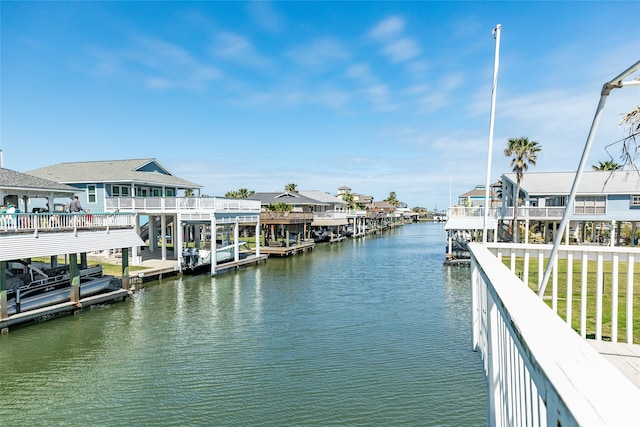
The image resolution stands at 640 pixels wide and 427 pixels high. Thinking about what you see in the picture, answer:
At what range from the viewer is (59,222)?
16.5 m

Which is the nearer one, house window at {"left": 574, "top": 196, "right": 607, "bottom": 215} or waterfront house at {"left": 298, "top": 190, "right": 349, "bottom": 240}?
house window at {"left": 574, "top": 196, "right": 607, "bottom": 215}

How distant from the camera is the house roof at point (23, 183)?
18.3m

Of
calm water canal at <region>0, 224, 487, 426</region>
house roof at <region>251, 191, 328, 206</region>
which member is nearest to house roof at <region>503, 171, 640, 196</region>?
calm water canal at <region>0, 224, 487, 426</region>

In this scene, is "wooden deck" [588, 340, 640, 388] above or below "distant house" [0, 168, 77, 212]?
below

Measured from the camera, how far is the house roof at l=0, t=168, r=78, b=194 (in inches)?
720

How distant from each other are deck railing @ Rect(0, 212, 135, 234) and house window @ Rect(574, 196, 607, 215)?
36338mm

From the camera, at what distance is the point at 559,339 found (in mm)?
1715

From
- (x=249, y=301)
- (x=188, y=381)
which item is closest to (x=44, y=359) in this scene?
(x=188, y=381)

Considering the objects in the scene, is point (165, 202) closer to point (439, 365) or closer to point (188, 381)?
point (188, 381)

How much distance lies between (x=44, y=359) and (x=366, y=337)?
10.3m

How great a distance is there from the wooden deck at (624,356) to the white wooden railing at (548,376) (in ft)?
11.9

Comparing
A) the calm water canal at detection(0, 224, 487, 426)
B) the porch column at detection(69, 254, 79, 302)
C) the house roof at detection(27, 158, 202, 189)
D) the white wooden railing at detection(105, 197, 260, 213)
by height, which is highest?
the house roof at detection(27, 158, 202, 189)

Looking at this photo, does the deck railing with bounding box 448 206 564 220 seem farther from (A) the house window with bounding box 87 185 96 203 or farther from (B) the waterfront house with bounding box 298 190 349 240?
(A) the house window with bounding box 87 185 96 203

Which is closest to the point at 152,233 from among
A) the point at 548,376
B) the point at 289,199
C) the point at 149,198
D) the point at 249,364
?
the point at 149,198
